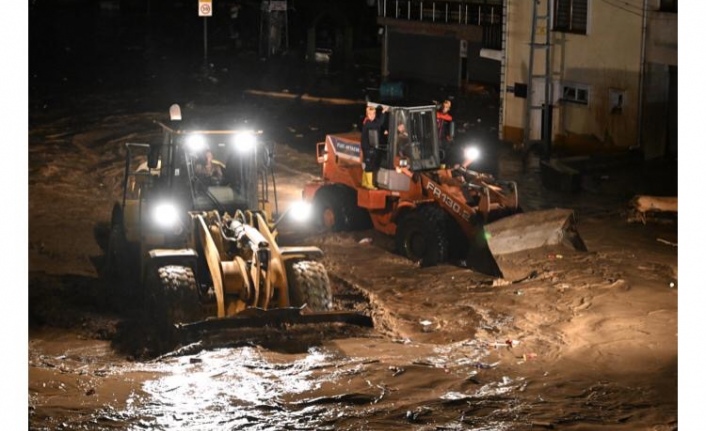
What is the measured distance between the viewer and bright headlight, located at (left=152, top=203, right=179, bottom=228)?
13.8 meters

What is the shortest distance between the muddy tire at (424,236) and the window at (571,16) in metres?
10.7

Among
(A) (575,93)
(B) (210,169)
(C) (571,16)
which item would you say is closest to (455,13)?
(C) (571,16)

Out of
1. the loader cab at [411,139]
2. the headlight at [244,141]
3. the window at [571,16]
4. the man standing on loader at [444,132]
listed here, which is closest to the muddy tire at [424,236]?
the loader cab at [411,139]

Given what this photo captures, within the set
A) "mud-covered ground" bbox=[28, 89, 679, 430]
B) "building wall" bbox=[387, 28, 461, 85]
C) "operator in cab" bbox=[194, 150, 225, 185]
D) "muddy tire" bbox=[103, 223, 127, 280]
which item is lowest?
"mud-covered ground" bbox=[28, 89, 679, 430]

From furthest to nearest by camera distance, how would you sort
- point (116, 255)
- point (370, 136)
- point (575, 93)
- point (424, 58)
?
point (424, 58), point (575, 93), point (370, 136), point (116, 255)

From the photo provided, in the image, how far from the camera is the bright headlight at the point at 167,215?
13797 millimetres

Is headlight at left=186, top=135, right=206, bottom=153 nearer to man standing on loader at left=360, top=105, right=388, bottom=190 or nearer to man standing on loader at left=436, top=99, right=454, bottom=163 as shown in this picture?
man standing on loader at left=360, top=105, right=388, bottom=190

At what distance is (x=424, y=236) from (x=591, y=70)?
35.9ft

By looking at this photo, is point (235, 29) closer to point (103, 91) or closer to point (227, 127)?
point (103, 91)

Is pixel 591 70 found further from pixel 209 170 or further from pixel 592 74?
pixel 209 170

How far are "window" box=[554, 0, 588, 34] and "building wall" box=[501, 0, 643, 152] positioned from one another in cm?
16

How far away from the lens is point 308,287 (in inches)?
521

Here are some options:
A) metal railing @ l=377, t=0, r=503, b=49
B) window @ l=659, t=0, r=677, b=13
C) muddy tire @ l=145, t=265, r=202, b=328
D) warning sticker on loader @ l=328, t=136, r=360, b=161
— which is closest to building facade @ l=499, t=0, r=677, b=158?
window @ l=659, t=0, r=677, b=13

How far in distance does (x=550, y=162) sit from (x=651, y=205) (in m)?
4.07
